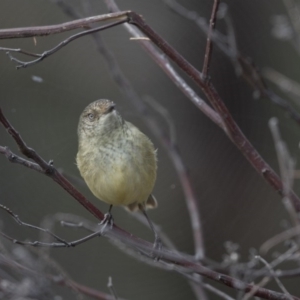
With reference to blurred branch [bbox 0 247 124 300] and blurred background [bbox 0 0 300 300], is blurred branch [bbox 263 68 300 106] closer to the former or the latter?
blurred branch [bbox 0 247 124 300]

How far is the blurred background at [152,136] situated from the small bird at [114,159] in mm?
2777

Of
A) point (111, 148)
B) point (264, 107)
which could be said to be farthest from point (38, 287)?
point (264, 107)

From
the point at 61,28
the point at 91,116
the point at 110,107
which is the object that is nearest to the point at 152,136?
the point at 91,116

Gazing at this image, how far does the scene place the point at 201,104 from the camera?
262 centimetres

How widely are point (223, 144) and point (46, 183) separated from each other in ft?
6.19

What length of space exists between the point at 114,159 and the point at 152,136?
298 centimetres

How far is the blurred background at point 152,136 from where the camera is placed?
6301mm

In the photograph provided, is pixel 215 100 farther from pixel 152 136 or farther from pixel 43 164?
pixel 152 136

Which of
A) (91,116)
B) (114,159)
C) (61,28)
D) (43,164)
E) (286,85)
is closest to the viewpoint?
(61,28)

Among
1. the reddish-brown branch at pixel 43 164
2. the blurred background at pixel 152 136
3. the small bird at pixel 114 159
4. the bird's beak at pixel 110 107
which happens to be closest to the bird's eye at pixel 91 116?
the small bird at pixel 114 159

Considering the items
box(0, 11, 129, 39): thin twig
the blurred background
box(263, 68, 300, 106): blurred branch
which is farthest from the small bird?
the blurred background

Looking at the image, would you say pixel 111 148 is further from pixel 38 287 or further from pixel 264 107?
pixel 264 107

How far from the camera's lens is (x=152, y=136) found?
20.5 ft

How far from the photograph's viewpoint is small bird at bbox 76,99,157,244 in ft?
10.6
